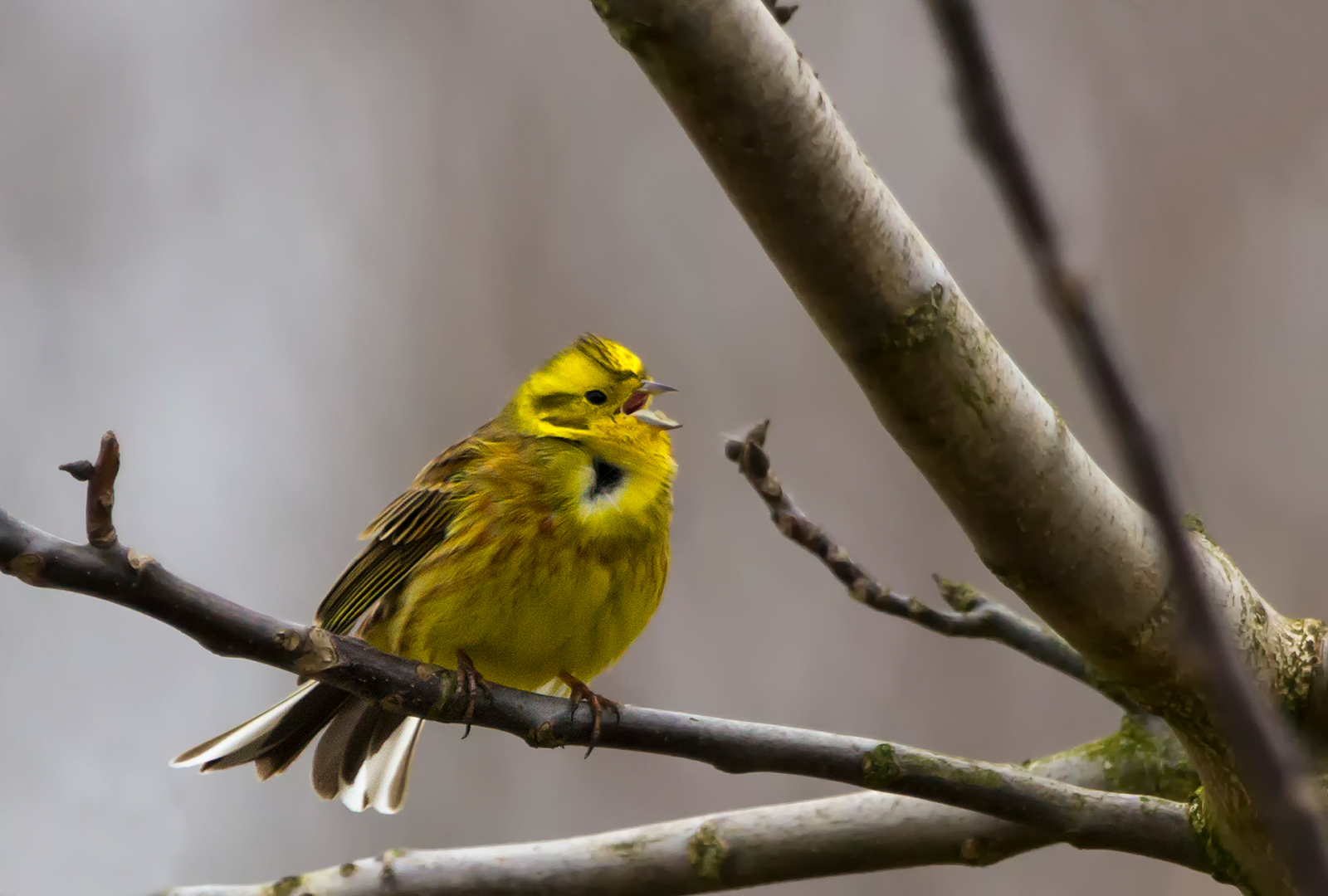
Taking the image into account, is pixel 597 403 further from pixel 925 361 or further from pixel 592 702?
pixel 925 361

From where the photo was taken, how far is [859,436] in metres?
6.79

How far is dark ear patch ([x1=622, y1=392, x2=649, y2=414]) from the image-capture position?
409 cm

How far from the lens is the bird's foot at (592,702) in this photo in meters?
2.53

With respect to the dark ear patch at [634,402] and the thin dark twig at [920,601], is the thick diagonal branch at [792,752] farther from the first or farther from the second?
the dark ear patch at [634,402]

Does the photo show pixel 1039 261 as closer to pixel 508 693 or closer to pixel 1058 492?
pixel 1058 492

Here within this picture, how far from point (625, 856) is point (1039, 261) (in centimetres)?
245

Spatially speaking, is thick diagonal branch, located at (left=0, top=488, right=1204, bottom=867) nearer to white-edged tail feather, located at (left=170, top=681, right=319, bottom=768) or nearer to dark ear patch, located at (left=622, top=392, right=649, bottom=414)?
white-edged tail feather, located at (left=170, top=681, right=319, bottom=768)

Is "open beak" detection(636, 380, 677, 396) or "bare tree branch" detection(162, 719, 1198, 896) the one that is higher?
"open beak" detection(636, 380, 677, 396)

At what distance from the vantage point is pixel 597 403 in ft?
13.3

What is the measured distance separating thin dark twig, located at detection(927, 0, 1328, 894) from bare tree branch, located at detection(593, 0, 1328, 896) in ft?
2.07

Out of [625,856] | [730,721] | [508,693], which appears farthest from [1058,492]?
[625,856]

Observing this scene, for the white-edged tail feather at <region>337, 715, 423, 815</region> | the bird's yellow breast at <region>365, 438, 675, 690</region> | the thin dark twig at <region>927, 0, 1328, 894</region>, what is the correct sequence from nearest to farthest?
the thin dark twig at <region>927, 0, 1328, 894</region> → the bird's yellow breast at <region>365, 438, 675, 690</region> → the white-edged tail feather at <region>337, 715, 423, 815</region>

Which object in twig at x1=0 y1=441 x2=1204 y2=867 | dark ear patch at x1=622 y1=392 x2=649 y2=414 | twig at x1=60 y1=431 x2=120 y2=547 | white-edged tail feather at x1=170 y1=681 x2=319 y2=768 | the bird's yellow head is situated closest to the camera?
twig at x1=60 y1=431 x2=120 y2=547

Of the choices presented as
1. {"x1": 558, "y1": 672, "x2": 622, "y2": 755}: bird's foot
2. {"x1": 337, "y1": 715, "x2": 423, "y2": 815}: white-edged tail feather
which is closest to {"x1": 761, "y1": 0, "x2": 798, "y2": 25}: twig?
{"x1": 558, "y1": 672, "x2": 622, "y2": 755}: bird's foot
